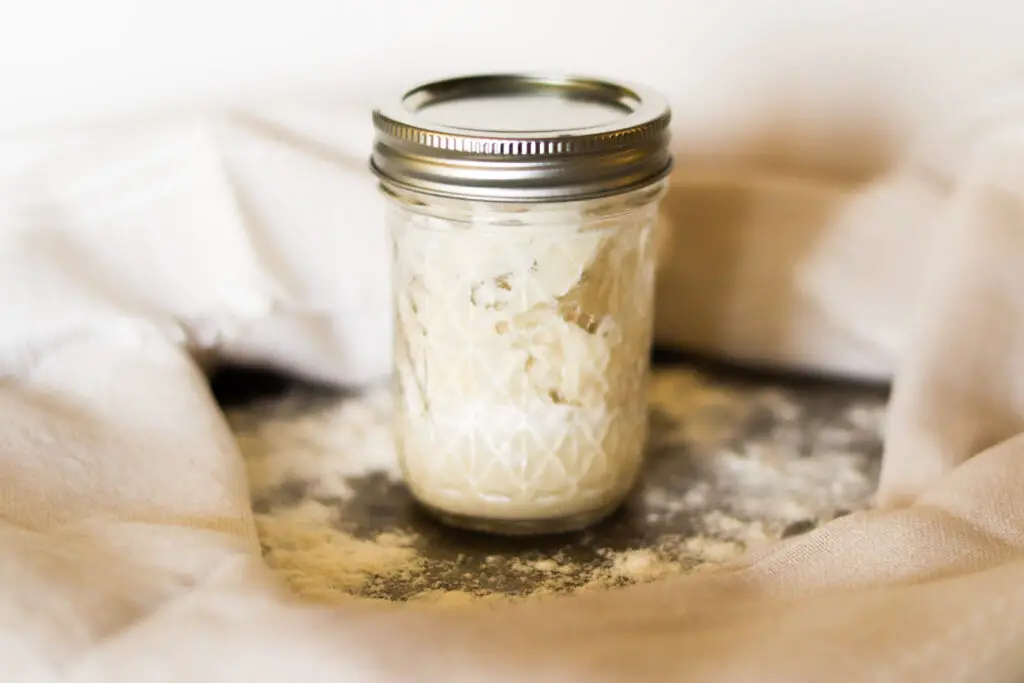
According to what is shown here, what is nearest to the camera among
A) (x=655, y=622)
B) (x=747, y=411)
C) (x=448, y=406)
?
(x=655, y=622)

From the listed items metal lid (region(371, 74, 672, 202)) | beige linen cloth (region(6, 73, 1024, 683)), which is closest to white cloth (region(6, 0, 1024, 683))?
beige linen cloth (region(6, 73, 1024, 683))

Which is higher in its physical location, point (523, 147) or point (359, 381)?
point (523, 147)

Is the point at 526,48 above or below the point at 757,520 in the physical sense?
above

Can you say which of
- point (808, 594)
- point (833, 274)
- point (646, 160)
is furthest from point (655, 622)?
point (833, 274)

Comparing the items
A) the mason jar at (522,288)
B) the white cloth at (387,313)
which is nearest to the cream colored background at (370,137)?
the white cloth at (387,313)

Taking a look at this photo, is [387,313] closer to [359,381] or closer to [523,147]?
[359,381]

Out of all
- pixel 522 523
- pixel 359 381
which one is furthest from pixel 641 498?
pixel 359 381

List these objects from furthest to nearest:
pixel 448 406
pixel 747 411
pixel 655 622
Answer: pixel 747 411
pixel 448 406
pixel 655 622

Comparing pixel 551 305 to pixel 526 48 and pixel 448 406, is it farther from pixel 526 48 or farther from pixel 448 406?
pixel 526 48
